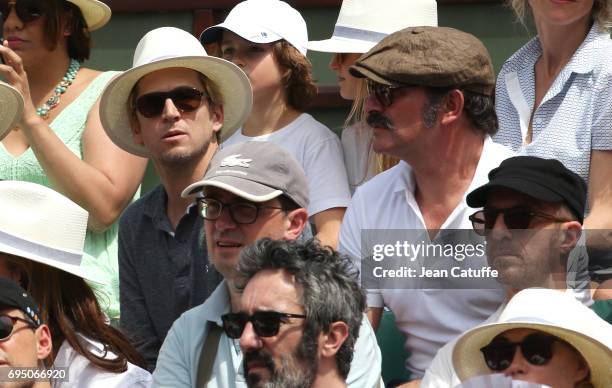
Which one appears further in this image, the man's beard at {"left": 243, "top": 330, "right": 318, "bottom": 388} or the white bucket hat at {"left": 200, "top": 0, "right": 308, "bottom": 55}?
the white bucket hat at {"left": 200, "top": 0, "right": 308, "bottom": 55}

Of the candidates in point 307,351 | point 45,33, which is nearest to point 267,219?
point 307,351

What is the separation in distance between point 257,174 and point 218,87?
764 mm

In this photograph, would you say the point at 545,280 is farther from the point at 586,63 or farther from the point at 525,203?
the point at 586,63

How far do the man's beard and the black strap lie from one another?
0.48m

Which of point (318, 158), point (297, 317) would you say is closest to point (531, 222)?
point (297, 317)

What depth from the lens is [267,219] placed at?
173 inches

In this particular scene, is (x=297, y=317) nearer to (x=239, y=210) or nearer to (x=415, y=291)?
(x=239, y=210)

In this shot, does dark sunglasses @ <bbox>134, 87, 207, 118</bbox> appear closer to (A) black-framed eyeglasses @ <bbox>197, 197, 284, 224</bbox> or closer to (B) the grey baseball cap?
(B) the grey baseball cap

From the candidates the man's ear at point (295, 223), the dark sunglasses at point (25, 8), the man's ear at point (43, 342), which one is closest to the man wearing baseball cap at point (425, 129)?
the man's ear at point (295, 223)

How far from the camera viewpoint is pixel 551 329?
3.63 metres

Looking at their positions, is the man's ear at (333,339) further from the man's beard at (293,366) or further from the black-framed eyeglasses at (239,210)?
the black-framed eyeglasses at (239,210)

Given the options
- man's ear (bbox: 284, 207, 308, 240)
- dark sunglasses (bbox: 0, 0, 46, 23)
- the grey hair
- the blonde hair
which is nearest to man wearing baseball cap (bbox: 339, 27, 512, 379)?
man's ear (bbox: 284, 207, 308, 240)

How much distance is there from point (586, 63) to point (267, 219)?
1211 millimetres

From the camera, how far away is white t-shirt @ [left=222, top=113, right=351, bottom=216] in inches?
202
